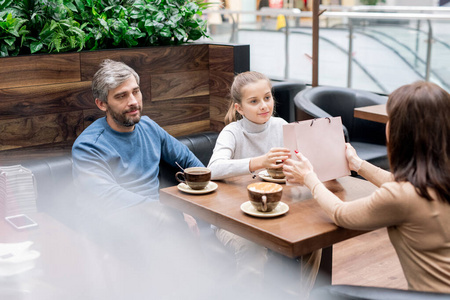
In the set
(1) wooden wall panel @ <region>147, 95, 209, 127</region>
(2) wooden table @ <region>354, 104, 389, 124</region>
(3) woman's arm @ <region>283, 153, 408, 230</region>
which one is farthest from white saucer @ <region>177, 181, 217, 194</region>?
(2) wooden table @ <region>354, 104, 389, 124</region>

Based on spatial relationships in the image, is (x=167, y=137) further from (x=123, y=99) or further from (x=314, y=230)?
(x=314, y=230)

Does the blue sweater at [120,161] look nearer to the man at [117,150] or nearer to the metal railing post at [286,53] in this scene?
the man at [117,150]

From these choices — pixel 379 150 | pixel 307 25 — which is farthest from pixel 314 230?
pixel 307 25

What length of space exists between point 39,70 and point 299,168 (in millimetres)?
1424

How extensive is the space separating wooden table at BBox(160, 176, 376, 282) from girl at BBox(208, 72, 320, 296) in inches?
2.8

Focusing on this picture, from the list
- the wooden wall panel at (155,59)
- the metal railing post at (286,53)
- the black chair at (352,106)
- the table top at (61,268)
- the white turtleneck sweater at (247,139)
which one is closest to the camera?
the table top at (61,268)

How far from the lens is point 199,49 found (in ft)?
10.2

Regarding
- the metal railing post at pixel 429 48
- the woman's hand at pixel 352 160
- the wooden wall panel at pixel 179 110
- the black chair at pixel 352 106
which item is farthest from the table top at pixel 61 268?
the metal railing post at pixel 429 48

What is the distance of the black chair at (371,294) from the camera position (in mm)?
1156

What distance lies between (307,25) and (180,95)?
15.3 ft

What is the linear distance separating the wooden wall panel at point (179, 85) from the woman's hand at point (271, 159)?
108 centimetres

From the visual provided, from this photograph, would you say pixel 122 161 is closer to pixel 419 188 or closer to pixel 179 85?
pixel 179 85

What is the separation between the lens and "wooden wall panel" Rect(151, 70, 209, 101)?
2.94 m

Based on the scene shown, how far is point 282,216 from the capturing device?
1.66 m
